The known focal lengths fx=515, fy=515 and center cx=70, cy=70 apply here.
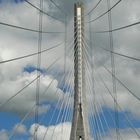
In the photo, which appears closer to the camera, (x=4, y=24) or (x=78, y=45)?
(x=4, y=24)

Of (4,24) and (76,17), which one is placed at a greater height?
(76,17)

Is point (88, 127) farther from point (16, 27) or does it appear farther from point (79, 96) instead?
point (16, 27)

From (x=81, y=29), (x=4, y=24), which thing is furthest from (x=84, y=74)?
(x=4, y=24)

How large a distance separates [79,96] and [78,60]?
2452 mm

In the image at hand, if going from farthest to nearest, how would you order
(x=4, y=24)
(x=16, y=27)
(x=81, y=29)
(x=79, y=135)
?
(x=81, y=29), (x=79, y=135), (x=16, y=27), (x=4, y=24)

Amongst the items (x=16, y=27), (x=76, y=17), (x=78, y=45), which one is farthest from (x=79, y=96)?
(x=16, y=27)

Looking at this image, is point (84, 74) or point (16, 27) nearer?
point (16, 27)

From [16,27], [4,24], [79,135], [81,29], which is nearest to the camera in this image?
[4,24]

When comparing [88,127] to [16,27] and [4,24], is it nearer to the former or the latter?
[16,27]

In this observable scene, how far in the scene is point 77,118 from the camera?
33156mm

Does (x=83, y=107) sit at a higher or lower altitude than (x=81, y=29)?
lower

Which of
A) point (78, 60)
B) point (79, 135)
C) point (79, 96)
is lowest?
point (79, 135)

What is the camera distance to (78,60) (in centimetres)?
3353

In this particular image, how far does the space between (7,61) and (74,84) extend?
33.8ft
